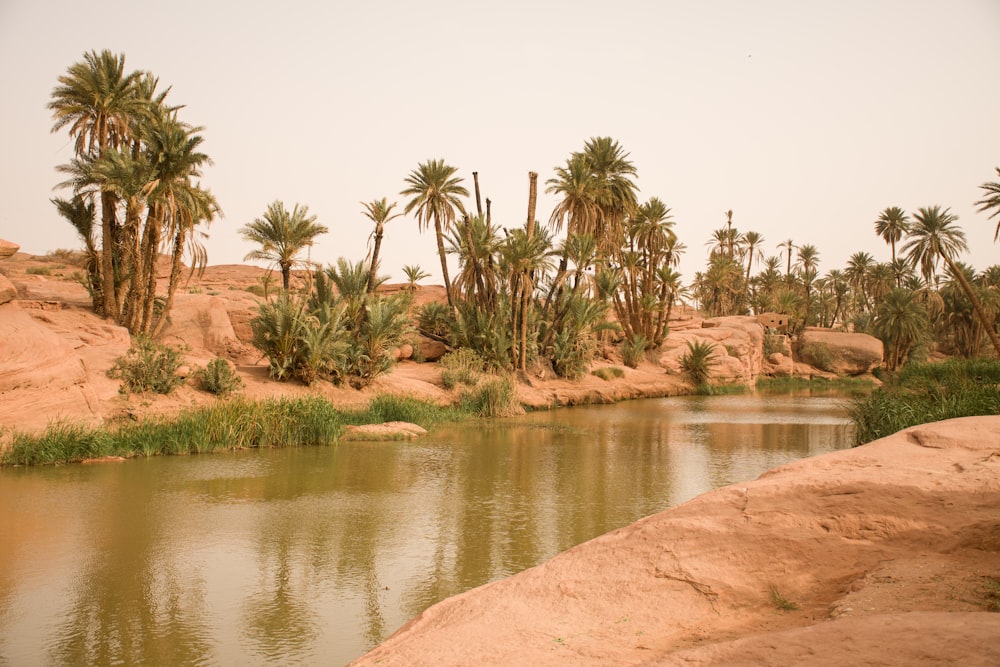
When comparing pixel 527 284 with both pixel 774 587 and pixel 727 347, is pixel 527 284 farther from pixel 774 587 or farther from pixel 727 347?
pixel 774 587

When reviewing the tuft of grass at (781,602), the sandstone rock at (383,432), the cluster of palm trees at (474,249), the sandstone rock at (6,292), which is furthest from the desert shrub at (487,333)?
the tuft of grass at (781,602)

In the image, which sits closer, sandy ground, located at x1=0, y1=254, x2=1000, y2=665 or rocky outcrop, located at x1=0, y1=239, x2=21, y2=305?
sandy ground, located at x1=0, y1=254, x2=1000, y2=665

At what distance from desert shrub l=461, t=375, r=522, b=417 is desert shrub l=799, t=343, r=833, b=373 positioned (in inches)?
1223

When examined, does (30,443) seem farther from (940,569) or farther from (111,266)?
(940,569)

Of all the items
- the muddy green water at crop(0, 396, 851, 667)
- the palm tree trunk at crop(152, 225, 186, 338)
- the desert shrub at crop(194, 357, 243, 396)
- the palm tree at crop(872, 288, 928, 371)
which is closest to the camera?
the muddy green water at crop(0, 396, 851, 667)

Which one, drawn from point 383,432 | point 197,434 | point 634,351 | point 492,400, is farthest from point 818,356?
point 197,434

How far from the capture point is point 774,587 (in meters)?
4.26

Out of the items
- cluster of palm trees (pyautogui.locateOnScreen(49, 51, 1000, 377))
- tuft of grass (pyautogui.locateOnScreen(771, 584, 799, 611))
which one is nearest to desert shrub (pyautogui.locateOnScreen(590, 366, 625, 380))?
cluster of palm trees (pyautogui.locateOnScreen(49, 51, 1000, 377))

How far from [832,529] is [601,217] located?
3214 centimetres

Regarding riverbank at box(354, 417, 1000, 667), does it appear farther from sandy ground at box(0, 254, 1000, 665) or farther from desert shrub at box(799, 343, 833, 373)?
desert shrub at box(799, 343, 833, 373)

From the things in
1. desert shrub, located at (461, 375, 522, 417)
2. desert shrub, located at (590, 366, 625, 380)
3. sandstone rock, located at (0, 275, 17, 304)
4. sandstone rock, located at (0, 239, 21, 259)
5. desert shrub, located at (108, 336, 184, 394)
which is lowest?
desert shrub, located at (461, 375, 522, 417)

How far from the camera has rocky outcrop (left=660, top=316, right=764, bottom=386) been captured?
3875 cm

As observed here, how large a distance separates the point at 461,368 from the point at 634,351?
14.1 meters

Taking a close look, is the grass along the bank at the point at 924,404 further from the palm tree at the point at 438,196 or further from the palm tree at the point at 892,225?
the palm tree at the point at 892,225
